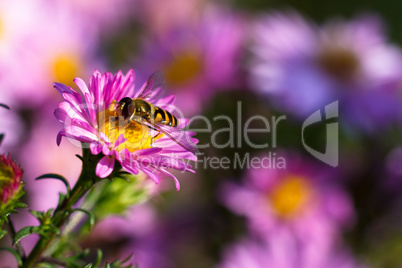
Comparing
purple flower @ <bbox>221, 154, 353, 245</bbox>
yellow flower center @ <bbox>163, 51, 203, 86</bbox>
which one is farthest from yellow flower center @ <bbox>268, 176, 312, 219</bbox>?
yellow flower center @ <bbox>163, 51, 203, 86</bbox>

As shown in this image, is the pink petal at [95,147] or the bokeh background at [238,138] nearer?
the pink petal at [95,147]

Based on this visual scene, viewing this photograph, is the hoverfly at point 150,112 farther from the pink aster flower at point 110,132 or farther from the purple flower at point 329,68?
the purple flower at point 329,68

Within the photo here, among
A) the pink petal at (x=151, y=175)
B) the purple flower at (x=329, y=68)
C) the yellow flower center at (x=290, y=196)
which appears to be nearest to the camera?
the pink petal at (x=151, y=175)

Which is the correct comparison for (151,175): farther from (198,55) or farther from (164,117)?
(198,55)

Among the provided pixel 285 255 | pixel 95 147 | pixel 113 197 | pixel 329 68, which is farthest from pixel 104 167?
pixel 329 68

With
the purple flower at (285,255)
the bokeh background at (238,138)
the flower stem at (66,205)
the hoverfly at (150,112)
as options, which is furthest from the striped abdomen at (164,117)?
the purple flower at (285,255)
